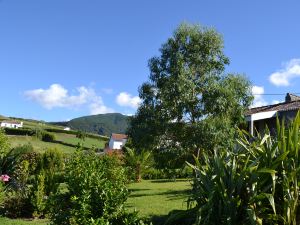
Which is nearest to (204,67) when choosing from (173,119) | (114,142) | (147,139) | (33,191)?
(173,119)

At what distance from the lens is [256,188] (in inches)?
259

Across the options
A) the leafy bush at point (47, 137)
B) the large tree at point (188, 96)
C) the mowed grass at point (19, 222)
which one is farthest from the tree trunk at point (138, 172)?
the leafy bush at point (47, 137)

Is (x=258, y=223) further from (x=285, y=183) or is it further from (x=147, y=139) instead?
(x=147, y=139)

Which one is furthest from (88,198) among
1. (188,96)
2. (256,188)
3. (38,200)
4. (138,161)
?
(138,161)

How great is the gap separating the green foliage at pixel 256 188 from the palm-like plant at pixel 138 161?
60.7 feet

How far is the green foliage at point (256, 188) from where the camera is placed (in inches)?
252

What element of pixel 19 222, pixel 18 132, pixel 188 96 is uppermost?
pixel 18 132

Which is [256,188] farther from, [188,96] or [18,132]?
[18,132]

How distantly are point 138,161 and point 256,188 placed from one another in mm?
19908

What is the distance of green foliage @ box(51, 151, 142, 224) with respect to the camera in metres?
6.58

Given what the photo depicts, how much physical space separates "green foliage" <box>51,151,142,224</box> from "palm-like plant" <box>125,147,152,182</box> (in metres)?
17.4

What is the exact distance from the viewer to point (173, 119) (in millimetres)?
17734

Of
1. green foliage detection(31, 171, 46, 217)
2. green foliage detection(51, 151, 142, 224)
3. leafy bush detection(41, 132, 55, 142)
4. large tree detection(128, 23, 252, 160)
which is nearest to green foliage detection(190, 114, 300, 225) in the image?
green foliage detection(51, 151, 142, 224)

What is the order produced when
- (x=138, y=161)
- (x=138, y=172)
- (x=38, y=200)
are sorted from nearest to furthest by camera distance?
(x=38, y=200) → (x=138, y=161) → (x=138, y=172)
